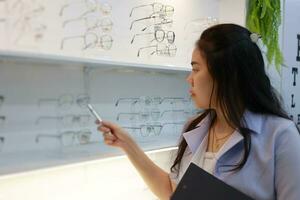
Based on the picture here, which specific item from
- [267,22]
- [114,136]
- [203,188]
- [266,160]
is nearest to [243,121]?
[266,160]

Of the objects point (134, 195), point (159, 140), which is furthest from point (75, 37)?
point (134, 195)

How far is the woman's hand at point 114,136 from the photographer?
1.25 m

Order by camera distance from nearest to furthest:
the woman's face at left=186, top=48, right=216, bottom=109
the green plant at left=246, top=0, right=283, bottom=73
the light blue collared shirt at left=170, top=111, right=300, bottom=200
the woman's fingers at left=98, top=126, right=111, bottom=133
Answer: the light blue collared shirt at left=170, top=111, right=300, bottom=200 < the woman's face at left=186, top=48, right=216, bottom=109 < the woman's fingers at left=98, top=126, right=111, bottom=133 < the green plant at left=246, top=0, right=283, bottom=73

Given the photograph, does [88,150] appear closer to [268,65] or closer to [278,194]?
[278,194]

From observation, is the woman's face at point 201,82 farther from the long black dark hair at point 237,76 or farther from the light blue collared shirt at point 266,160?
the light blue collared shirt at point 266,160

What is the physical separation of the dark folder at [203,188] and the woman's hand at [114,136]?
0.95 feet

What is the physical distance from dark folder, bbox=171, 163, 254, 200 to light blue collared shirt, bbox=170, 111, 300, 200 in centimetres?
6

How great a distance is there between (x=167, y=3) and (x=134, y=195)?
35.7 inches

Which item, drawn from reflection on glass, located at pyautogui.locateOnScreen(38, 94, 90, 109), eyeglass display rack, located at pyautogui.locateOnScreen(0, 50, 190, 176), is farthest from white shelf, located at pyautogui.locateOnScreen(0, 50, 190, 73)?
reflection on glass, located at pyautogui.locateOnScreen(38, 94, 90, 109)

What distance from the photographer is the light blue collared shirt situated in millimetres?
968

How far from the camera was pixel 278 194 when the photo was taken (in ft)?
3.27

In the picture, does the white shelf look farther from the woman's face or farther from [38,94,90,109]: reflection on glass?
the woman's face

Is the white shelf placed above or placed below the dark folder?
above

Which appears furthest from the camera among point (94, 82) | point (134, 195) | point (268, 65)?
point (268, 65)
